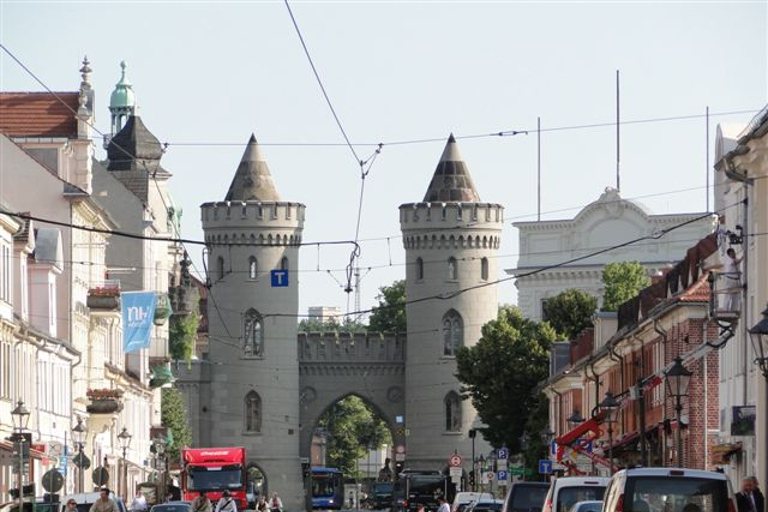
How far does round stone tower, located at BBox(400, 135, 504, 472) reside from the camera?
374 ft

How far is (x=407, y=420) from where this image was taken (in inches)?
4555

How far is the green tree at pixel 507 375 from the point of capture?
266 ft

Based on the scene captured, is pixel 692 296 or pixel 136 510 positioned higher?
pixel 692 296

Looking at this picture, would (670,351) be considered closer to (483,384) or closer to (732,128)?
(732,128)

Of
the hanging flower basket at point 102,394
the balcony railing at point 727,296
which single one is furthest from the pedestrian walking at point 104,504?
the hanging flower basket at point 102,394

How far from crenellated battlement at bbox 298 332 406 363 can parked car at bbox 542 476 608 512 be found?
91140 millimetres

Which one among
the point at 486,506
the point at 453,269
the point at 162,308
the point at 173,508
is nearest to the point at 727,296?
the point at 486,506

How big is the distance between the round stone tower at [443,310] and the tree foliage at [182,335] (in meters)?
11.2

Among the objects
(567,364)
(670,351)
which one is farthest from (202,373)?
(670,351)

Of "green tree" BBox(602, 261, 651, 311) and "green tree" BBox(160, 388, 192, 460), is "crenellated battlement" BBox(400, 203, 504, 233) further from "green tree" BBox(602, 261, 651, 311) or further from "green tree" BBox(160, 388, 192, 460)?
"green tree" BBox(602, 261, 651, 311)

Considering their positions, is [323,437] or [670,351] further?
[323,437]

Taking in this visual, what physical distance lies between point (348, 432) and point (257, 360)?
35883 mm

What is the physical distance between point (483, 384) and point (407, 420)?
110 ft

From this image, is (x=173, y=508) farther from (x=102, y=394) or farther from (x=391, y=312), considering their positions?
(x=391, y=312)
